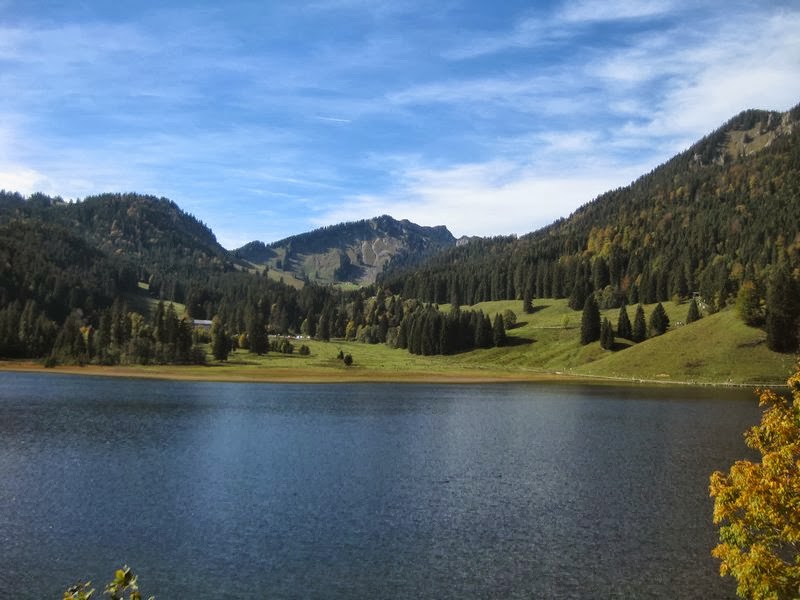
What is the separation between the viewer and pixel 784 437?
1905 centimetres

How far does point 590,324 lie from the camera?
184125 millimetres

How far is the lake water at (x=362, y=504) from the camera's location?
27594 mm

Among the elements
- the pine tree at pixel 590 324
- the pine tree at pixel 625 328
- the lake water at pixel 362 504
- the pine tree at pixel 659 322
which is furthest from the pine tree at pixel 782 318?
the lake water at pixel 362 504

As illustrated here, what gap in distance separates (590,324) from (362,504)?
15544 centimetres

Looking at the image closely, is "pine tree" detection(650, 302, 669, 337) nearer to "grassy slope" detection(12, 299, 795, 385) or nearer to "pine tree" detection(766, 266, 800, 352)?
"grassy slope" detection(12, 299, 795, 385)

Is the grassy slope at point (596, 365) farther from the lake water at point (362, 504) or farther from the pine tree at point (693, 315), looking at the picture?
the lake water at point (362, 504)

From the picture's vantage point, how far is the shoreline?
152m

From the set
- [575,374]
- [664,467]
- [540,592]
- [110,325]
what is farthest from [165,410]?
[110,325]

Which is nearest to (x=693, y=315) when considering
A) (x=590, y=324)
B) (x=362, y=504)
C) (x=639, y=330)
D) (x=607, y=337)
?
(x=639, y=330)

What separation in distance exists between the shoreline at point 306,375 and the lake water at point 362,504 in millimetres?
68906

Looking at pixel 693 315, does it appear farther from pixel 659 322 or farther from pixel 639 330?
pixel 639 330

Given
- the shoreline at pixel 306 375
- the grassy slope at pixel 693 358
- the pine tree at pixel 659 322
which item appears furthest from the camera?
the pine tree at pixel 659 322

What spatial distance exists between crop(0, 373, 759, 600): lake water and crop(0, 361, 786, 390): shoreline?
226 ft

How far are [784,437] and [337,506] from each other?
85.7 ft
